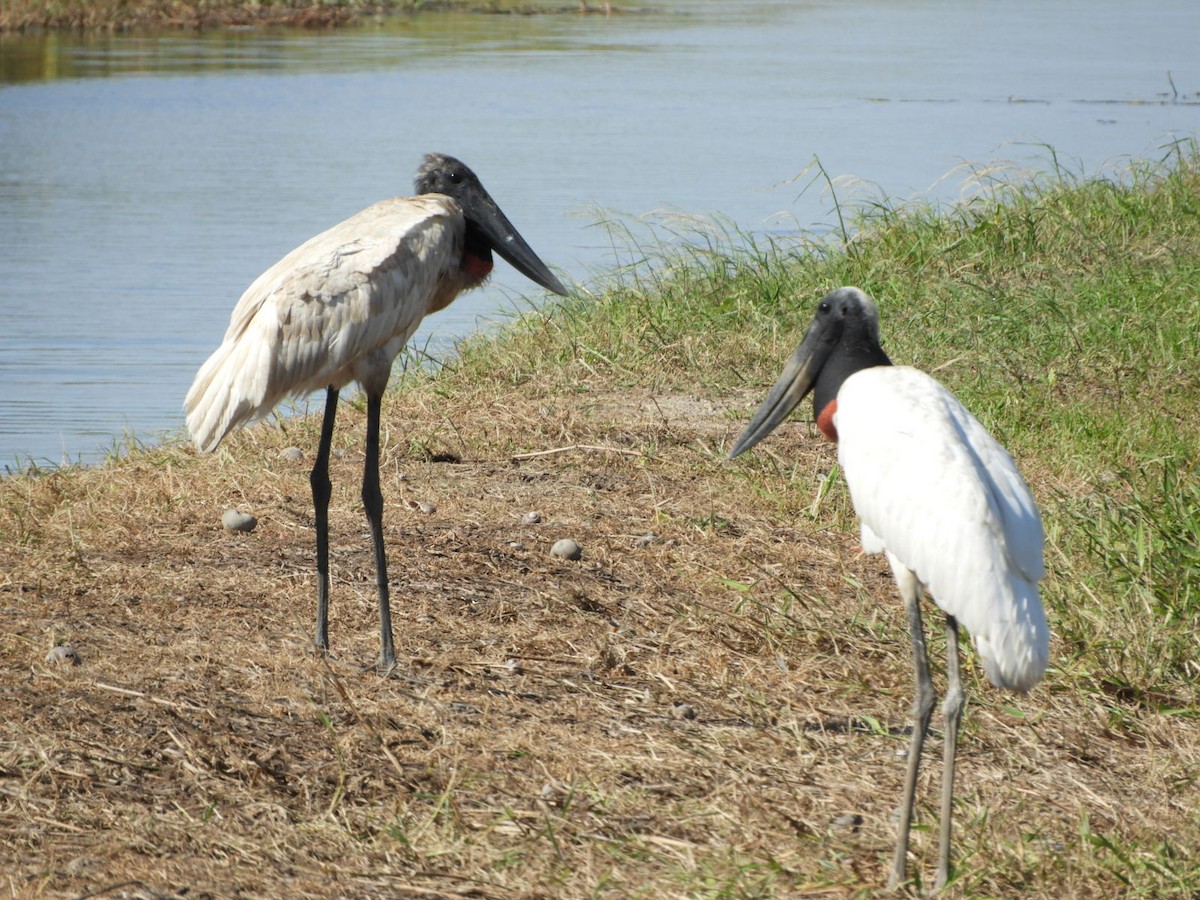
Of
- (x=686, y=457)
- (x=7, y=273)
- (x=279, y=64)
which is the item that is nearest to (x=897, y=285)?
(x=686, y=457)

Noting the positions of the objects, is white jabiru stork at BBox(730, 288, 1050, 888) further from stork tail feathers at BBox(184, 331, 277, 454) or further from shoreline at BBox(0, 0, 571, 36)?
shoreline at BBox(0, 0, 571, 36)

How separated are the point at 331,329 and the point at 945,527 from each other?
1.77 m

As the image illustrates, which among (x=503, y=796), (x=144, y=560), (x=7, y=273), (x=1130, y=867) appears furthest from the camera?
(x=7, y=273)

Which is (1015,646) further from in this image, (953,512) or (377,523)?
(377,523)

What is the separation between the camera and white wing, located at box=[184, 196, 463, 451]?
155 inches

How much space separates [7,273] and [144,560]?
6.47 meters

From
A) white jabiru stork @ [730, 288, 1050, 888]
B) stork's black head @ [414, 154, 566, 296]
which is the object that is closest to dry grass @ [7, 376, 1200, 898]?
white jabiru stork @ [730, 288, 1050, 888]

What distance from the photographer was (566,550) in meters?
4.43

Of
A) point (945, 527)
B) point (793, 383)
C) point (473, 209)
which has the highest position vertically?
point (473, 209)

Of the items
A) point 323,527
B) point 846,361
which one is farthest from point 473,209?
point 846,361

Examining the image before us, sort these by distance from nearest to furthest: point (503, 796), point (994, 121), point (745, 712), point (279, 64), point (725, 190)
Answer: point (503, 796) → point (745, 712) → point (725, 190) → point (994, 121) → point (279, 64)

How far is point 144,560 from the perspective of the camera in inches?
173

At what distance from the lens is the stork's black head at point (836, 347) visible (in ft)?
10.9

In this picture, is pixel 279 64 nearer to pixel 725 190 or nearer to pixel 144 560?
pixel 725 190
